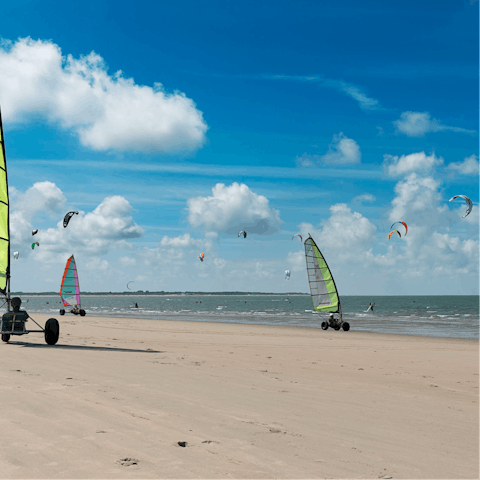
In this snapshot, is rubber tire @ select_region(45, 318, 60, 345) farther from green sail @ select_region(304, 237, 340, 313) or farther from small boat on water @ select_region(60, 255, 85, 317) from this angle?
small boat on water @ select_region(60, 255, 85, 317)

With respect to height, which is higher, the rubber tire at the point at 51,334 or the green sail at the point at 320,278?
the green sail at the point at 320,278

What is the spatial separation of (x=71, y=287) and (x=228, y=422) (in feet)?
135

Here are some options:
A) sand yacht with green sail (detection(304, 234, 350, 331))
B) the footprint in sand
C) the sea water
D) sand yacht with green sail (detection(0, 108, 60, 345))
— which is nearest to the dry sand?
the footprint in sand

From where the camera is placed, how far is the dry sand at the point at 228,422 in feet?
13.5

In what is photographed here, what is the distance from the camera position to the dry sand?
4.11m

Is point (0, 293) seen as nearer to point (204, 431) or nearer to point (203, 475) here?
point (204, 431)

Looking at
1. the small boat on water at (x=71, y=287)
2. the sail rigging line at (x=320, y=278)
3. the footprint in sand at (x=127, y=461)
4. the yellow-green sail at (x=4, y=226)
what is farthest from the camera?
the small boat on water at (x=71, y=287)

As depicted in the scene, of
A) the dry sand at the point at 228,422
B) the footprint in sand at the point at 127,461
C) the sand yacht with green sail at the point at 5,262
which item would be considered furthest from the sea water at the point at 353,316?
the footprint in sand at the point at 127,461

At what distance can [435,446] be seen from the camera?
5.04m

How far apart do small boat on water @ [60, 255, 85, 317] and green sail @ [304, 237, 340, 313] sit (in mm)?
22759

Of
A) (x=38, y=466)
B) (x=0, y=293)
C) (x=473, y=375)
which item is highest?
(x=0, y=293)

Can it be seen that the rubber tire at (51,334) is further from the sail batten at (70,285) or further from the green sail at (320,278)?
the sail batten at (70,285)

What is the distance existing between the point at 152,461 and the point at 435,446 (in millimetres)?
3020

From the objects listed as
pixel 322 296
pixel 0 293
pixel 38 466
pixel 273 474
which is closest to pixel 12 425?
pixel 38 466
